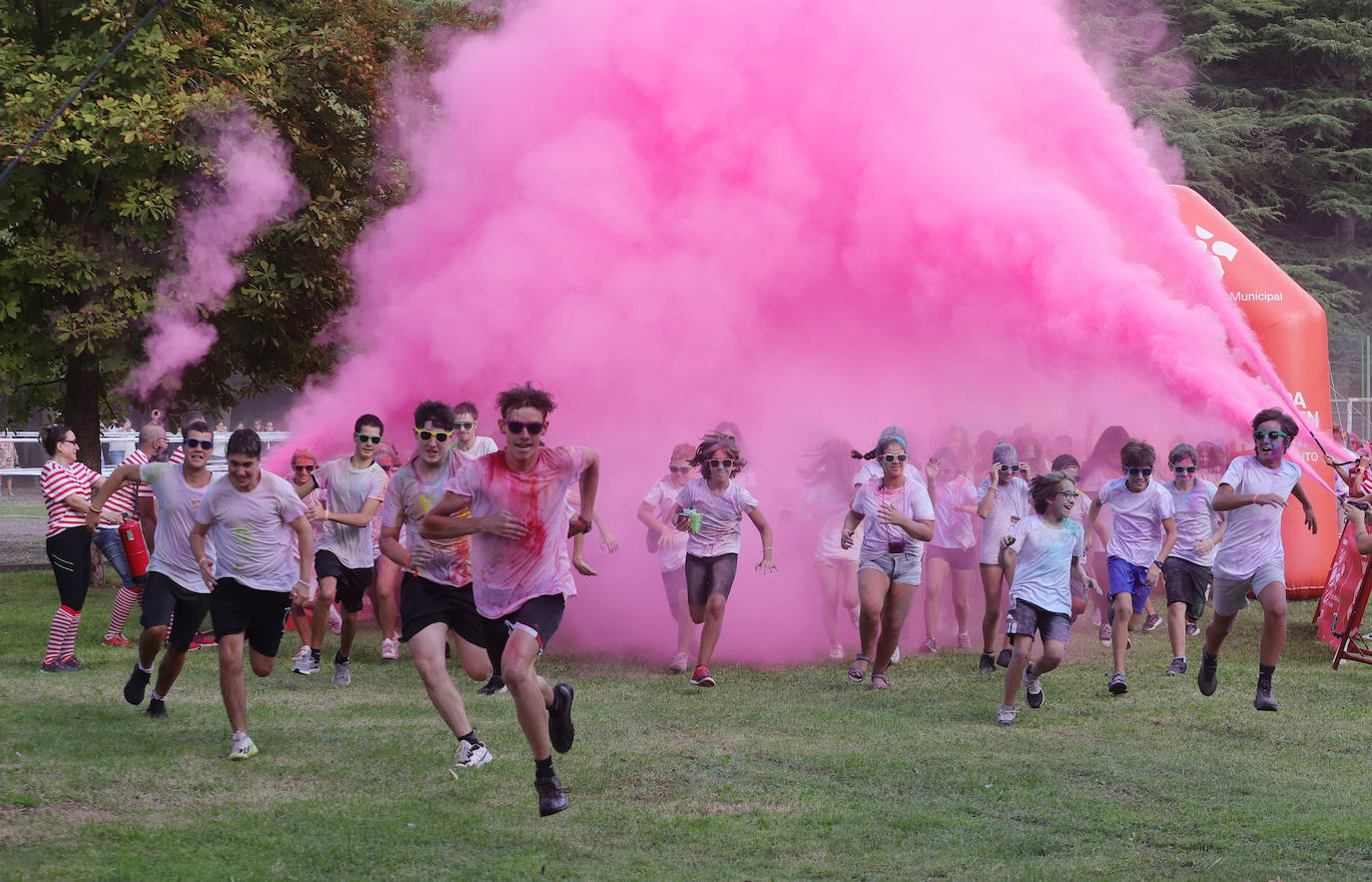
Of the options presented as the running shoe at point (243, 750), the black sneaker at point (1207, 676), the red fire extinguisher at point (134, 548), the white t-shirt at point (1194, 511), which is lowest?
the running shoe at point (243, 750)

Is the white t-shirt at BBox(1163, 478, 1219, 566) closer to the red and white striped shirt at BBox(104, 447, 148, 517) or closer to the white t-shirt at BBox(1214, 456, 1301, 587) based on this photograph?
the white t-shirt at BBox(1214, 456, 1301, 587)

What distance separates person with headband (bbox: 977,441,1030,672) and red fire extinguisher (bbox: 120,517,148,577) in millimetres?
6225

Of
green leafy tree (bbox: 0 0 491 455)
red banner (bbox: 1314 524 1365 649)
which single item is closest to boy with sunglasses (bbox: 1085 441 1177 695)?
red banner (bbox: 1314 524 1365 649)

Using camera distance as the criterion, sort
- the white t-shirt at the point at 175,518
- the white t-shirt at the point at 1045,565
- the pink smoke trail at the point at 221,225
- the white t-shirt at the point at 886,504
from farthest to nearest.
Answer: the pink smoke trail at the point at 221,225
the white t-shirt at the point at 886,504
the white t-shirt at the point at 1045,565
the white t-shirt at the point at 175,518

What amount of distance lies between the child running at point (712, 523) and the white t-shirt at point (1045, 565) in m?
1.76

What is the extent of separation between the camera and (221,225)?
1362cm

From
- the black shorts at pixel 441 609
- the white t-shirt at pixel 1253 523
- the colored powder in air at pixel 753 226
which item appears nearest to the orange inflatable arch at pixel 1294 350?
the colored powder in air at pixel 753 226

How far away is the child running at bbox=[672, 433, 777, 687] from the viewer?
9.70 m

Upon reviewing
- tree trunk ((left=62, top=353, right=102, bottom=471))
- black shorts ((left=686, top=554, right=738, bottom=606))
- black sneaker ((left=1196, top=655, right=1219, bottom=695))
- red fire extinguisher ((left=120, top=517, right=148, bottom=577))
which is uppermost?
tree trunk ((left=62, top=353, right=102, bottom=471))

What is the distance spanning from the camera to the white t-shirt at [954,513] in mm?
11297

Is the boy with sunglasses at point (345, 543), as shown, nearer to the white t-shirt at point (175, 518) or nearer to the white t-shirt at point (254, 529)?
the white t-shirt at point (175, 518)

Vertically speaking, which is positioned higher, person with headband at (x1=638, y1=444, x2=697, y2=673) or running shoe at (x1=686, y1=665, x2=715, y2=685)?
person with headband at (x1=638, y1=444, x2=697, y2=673)

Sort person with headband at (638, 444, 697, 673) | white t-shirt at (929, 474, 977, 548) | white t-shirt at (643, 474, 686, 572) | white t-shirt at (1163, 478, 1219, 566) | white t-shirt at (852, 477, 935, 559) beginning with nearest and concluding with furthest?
white t-shirt at (852, 477, 935, 559)
person with headband at (638, 444, 697, 673)
white t-shirt at (643, 474, 686, 572)
white t-shirt at (1163, 478, 1219, 566)
white t-shirt at (929, 474, 977, 548)

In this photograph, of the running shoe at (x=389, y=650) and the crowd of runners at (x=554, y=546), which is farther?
the running shoe at (x=389, y=650)
